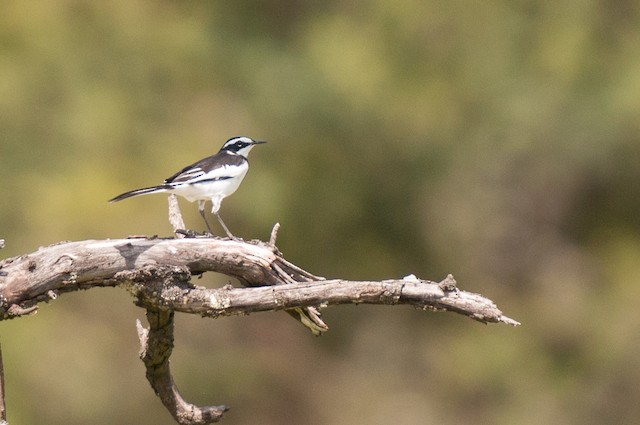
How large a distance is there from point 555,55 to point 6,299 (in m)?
13.7

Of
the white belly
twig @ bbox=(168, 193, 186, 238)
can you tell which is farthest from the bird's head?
twig @ bbox=(168, 193, 186, 238)

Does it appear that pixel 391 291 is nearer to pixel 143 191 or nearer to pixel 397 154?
pixel 143 191

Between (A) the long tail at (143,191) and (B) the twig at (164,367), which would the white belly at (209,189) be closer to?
(A) the long tail at (143,191)

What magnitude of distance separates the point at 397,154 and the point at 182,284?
1151 centimetres

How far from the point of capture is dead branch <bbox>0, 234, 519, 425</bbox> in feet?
16.7

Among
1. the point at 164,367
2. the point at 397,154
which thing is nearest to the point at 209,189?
the point at 164,367

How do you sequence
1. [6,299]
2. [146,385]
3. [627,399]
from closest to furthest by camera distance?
[6,299]
[146,385]
[627,399]

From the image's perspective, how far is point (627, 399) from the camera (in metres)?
15.7

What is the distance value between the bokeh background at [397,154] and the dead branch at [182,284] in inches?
335

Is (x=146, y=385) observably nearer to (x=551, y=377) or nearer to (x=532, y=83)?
(x=551, y=377)

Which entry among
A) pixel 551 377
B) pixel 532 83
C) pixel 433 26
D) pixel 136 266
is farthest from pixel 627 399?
pixel 136 266

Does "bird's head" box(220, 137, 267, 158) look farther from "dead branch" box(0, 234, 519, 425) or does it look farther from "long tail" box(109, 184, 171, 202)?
"dead branch" box(0, 234, 519, 425)

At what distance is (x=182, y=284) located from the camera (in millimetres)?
5492

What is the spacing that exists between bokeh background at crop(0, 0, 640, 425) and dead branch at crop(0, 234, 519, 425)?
27.9 ft
